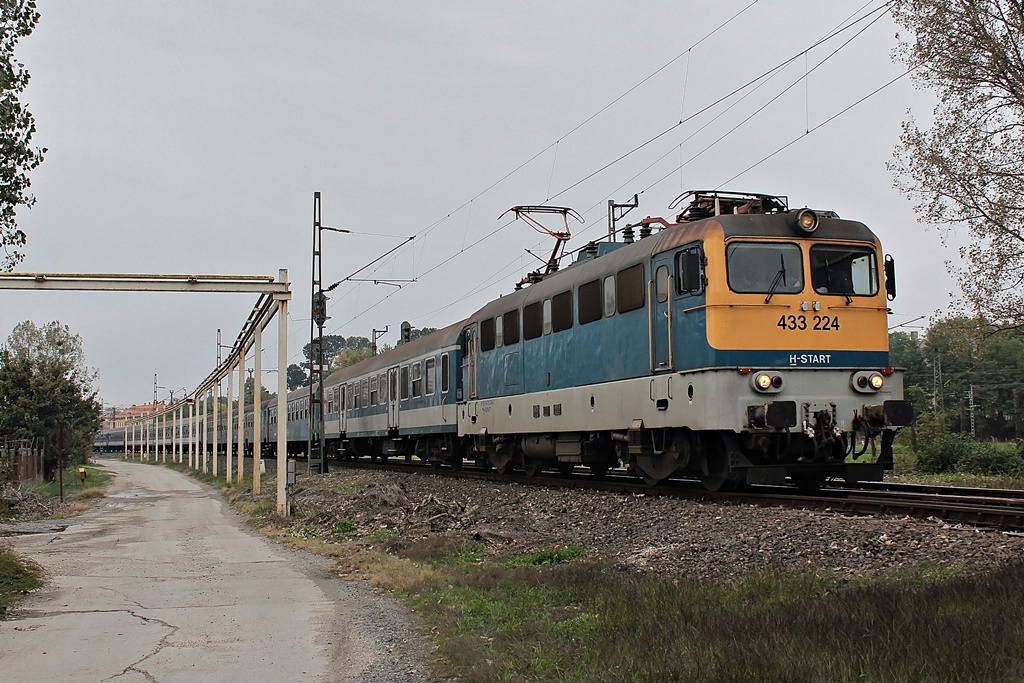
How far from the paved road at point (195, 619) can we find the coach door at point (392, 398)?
1535 cm

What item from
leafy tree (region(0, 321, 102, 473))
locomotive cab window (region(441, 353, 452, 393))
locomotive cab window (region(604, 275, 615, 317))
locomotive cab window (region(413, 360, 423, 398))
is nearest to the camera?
locomotive cab window (region(604, 275, 615, 317))

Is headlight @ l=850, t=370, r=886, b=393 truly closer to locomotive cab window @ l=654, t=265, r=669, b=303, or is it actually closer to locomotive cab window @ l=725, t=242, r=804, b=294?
locomotive cab window @ l=725, t=242, r=804, b=294

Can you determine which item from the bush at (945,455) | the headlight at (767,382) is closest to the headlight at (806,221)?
the headlight at (767,382)

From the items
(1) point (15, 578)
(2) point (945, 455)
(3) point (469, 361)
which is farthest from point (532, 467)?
(1) point (15, 578)

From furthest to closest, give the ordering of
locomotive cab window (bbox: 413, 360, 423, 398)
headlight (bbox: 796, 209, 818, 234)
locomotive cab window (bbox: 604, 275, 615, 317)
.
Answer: locomotive cab window (bbox: 413, 360, 423, 398) → locomotive cab window (bbox: 604, 275, 615, 317) → headlight (bbox: 796, 209, 818, 234)

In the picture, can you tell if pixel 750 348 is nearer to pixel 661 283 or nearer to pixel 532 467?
pixel 661 283

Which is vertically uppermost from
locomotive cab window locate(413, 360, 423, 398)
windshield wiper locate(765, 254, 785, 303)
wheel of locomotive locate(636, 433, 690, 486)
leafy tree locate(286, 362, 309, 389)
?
leafy tree locate(286, 362, 309, 389)

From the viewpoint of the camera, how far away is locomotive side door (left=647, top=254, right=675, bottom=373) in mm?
13523

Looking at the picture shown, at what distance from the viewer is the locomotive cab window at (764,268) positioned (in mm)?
12914

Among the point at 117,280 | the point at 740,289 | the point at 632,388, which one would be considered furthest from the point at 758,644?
the point at 117,280

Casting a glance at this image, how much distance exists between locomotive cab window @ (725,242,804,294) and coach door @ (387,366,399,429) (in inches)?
729

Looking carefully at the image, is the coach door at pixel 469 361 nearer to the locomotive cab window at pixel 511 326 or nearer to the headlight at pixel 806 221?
the locomotive cab window at pixel 511 326

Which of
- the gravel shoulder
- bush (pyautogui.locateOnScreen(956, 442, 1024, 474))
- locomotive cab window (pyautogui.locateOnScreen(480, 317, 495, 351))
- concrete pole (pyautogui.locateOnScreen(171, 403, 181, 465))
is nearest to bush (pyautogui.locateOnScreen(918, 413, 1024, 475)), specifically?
bush (pyautogui.locateOnScreen(956, 442, 1024, 474))

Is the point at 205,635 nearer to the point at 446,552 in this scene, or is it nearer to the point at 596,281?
the point at 446,552
